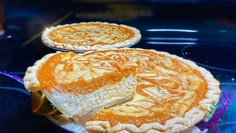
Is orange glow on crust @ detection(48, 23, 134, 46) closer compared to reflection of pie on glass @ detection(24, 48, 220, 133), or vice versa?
reflection of pie on glass @ detection(24, 48, 220, 133)

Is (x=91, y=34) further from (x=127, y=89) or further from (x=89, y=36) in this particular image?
(x=127, y=89)

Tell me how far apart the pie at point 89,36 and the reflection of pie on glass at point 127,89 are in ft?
0.82

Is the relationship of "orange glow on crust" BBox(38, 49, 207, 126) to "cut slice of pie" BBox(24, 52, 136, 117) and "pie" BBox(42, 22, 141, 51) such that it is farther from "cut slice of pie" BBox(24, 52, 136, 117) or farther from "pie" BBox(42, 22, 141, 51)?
"pie" BBox(42, 22, 141, 51)

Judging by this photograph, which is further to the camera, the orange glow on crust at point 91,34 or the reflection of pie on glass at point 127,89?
the orange glow on crust at point 91,34

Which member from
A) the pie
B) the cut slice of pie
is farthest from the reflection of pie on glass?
the pie

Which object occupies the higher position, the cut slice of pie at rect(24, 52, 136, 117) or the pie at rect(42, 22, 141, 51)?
the cut slice of pie at rect(24, 52, 136, 117)

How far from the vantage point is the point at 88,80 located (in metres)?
1.08

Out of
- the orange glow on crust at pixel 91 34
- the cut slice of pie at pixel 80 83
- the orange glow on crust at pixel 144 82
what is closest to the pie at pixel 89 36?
the orange glow on crust at pixel 91 34

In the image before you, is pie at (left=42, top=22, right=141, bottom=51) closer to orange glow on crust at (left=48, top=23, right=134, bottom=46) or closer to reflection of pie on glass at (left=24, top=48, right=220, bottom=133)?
orange glow on crust at (left=48, top=23, right=134, bottom=46)

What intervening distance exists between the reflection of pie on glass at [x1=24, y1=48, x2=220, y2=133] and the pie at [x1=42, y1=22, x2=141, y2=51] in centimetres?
25

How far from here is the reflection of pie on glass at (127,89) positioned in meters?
0.93

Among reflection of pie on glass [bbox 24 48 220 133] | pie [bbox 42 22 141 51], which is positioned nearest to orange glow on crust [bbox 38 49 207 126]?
reflection of pie on glass [bbox 24 48 220 133]

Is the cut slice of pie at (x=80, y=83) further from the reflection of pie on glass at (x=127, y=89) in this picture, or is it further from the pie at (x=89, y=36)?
the pie at (x=89, y=36)

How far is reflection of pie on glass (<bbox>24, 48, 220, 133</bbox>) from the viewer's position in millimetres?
932
